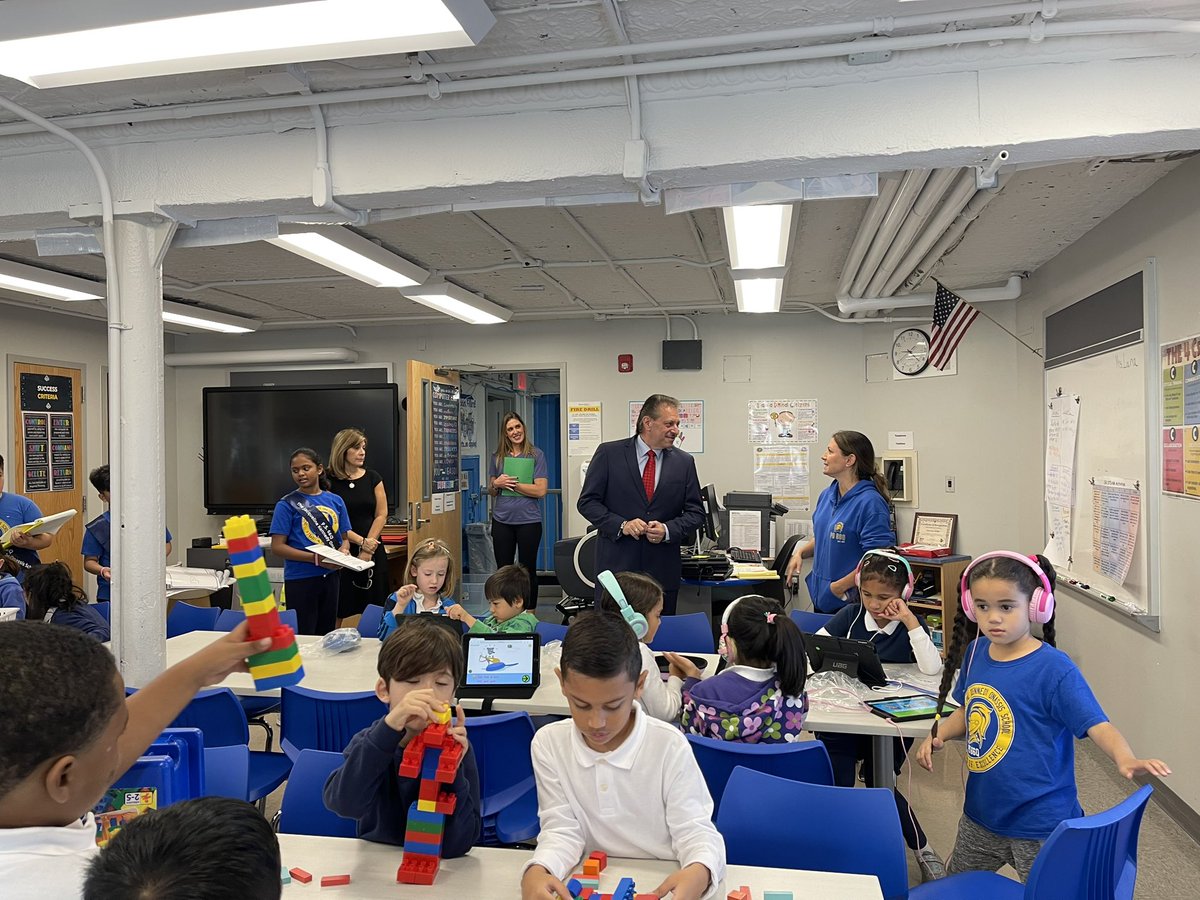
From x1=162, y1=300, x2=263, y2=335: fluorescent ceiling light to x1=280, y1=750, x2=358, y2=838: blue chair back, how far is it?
17.1 feet

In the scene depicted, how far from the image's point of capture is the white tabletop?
1503mm

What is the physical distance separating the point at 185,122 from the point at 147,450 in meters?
1.24

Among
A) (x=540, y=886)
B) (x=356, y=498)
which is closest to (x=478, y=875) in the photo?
(x=540, y=886)

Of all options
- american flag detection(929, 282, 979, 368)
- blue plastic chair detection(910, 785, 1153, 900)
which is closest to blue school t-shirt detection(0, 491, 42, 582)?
blue plastic chair detection(910, 785, 1153, 900)

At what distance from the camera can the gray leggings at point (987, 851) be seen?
6.79 ft

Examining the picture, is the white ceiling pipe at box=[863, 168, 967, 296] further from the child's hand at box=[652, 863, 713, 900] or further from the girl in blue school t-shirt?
the girl in blue school t-shirt

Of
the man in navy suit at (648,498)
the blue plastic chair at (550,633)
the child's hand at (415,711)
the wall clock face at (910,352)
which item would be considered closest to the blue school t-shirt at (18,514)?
the blue plastic chair at (550,633)

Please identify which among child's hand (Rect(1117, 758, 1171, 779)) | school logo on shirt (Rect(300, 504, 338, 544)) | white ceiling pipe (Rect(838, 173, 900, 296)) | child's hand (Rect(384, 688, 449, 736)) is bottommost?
child's hand (Rect(1117, 758, 1171, 779))

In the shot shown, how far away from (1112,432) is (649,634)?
2563 mm

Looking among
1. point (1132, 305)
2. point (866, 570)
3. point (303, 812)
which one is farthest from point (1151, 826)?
point (303, 812)

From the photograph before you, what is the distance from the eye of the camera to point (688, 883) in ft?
4.73

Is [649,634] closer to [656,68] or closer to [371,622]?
[371,622]

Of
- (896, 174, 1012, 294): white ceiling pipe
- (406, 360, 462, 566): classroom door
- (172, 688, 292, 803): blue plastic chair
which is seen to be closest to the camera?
(172, 688, 292, 803): blue plastic chair

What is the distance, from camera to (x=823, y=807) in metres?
1.73
